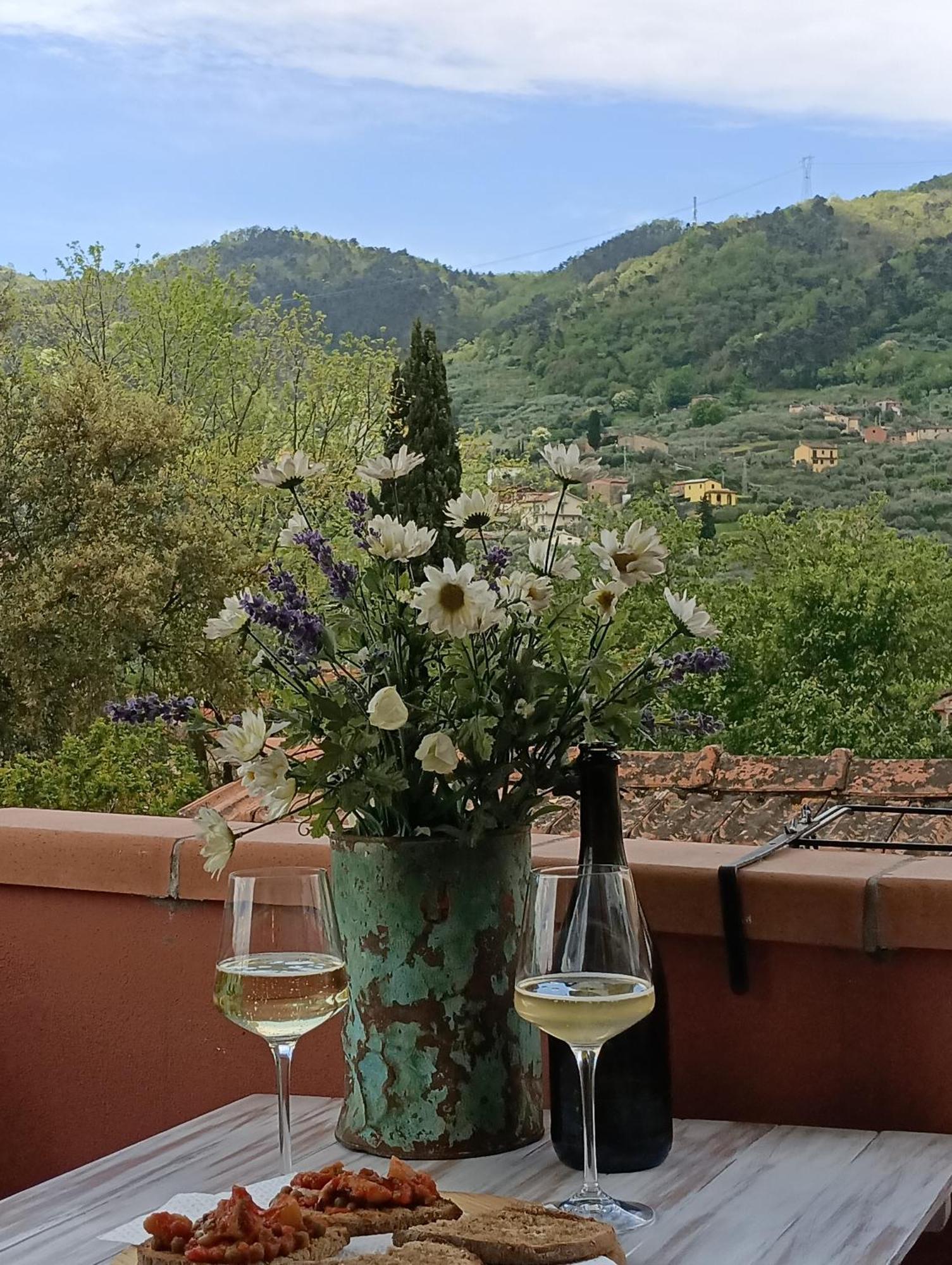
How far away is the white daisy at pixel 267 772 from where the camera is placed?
1003 millimetres

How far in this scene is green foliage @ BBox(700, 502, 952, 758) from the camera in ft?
58.0

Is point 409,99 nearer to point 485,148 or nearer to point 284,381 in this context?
point 485,148

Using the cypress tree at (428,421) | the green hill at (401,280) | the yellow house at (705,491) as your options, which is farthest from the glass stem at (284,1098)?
the green hill at (401,280)

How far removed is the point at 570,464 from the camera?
1093mm

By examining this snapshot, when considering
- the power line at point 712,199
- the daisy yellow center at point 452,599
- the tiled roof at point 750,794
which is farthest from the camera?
the power line at point 712,199

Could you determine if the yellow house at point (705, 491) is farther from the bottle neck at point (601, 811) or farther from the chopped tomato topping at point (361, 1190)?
the chopped tomato topping at point (361, 1190)

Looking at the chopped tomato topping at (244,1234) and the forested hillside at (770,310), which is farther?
the forested hillside at (770,310)

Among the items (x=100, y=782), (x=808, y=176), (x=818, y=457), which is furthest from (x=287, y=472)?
(x=808, y=176)

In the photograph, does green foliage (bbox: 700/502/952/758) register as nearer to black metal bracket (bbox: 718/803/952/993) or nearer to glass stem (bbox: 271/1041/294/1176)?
black metal bracket (bbox: 718/803/952/993)

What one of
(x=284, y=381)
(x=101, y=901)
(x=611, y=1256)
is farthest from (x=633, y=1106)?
(x=284, y=381)

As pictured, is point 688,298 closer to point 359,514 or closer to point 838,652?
point 838,652

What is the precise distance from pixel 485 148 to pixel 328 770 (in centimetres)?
4333

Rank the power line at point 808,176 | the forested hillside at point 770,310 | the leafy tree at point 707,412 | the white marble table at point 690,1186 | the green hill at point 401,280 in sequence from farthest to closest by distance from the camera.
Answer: the power line at point 808,176 → the green hill at point 401,280 → the forested hillside at point 770,310 → the leafy tree at point 707,412 → the white marble table at point 690,1186

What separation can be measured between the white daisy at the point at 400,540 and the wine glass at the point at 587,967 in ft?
0.83
